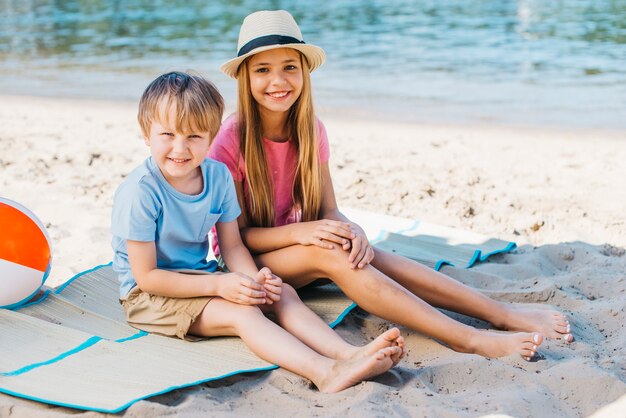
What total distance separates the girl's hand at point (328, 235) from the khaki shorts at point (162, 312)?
49 centimetres

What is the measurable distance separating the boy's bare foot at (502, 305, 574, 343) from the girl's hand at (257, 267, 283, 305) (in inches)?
41.3

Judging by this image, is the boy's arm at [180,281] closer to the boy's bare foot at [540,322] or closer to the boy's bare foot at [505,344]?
the boy's bare foot at [505,344]

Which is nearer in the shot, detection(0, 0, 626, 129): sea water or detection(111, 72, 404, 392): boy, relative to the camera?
detection(111, 72, 404, 392): boy

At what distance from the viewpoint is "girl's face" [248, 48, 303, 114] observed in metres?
3.30

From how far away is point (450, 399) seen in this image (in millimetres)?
2525

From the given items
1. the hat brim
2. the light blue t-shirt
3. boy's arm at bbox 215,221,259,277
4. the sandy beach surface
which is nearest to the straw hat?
the hat brim

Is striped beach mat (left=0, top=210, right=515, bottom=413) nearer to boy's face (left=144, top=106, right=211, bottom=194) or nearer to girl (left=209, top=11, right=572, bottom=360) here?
girl (left=209, top=11, right=572, bottom=360)

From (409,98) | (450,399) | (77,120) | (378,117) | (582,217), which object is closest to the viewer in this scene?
(450,399)

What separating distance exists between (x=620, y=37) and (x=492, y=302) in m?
11.6

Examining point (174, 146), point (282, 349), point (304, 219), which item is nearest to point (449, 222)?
point (304, 219)

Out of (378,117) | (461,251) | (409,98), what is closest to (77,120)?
(378,117)

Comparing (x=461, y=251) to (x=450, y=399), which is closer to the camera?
(x=450, y=399)

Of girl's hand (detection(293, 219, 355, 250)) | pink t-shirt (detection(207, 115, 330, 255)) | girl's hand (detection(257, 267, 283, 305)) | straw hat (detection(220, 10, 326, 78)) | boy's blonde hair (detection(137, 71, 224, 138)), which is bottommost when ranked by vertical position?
girl's hand (detection(257, 267, 283, 305))

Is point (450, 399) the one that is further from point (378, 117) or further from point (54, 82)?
point (54, 82)
